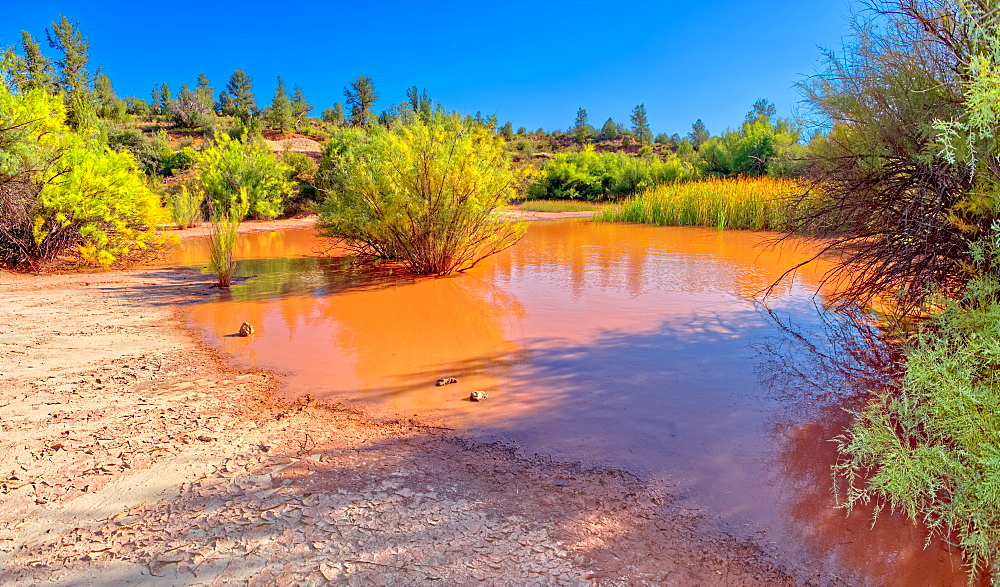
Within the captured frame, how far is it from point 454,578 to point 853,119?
4419 millimetres

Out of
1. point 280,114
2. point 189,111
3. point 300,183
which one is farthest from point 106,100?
point 300,183

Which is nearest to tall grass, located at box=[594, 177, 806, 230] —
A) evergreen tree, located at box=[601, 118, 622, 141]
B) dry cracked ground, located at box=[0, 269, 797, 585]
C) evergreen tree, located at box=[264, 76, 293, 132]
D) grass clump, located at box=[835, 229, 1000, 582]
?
grass clump, located at box=[835, 229, 1000, 582]

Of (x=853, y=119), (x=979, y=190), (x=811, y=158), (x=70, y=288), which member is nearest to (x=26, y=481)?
(x=979, y=190)

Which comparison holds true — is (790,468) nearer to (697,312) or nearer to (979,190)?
(979,190)

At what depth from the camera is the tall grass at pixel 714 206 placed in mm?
18188

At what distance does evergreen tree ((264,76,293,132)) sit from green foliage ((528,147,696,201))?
2230 cm

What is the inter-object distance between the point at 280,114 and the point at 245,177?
2866 cm

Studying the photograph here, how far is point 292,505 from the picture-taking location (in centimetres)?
269

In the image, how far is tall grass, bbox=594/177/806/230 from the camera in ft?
59.7

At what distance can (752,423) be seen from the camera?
384cm

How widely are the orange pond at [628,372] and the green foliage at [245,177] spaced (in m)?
12.0

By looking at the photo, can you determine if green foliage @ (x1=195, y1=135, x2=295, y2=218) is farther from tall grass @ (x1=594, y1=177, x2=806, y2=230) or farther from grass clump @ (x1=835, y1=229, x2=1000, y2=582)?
grass clump @ (x1=835, y1=229, x2=1000, y2=582)

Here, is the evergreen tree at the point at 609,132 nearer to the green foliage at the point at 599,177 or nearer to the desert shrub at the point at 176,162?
the green foliage at the point at 599,177

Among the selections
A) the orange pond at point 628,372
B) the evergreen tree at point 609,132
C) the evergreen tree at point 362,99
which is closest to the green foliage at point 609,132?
the evergreen tree at point 609,132
